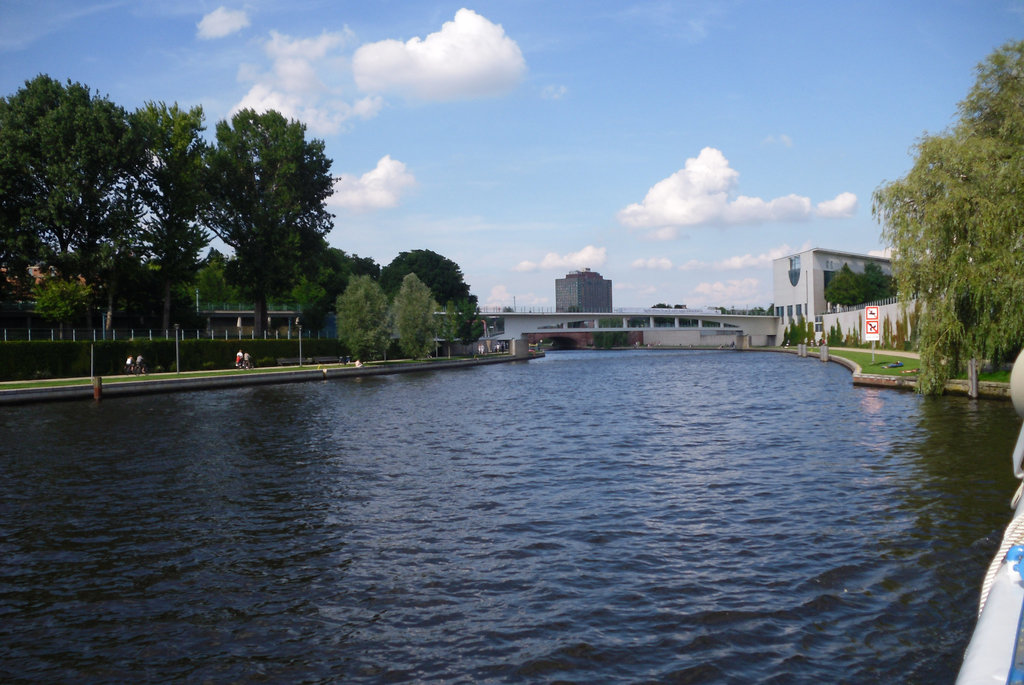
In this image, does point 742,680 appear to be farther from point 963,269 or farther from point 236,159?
point 236,159

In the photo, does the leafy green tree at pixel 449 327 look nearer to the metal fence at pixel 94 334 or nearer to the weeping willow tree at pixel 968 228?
the metal fence at pixel 94 334

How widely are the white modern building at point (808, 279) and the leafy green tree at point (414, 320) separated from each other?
205 feet

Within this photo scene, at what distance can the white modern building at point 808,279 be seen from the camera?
394 ft

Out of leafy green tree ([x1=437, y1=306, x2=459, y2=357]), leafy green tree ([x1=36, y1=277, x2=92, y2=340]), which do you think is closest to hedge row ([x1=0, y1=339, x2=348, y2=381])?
leafy green tree ([x1=36, y1=277, x2=92, y2=340])

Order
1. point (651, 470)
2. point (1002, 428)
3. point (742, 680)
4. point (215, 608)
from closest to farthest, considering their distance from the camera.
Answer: point (742, 680), point (215, 608), point (651, 470), point (1002, 428)

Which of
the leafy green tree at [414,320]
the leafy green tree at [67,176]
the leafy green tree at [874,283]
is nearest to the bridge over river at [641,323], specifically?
the leafy green tree at [874,283]

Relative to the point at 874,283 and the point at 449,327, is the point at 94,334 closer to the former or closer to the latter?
the point at 449,327

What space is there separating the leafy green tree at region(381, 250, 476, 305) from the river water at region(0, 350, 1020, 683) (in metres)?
103

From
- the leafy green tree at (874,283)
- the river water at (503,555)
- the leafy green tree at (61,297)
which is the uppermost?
the leafy green tree at (874,283)

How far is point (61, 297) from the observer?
55375 mm

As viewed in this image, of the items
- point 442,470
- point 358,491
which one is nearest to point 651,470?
point 442,470

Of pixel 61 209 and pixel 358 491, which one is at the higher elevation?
pixel 61 209

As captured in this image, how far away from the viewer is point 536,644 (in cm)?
839

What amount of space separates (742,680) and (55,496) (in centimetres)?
1502
